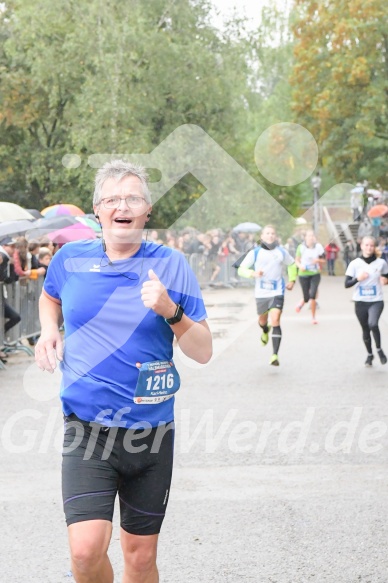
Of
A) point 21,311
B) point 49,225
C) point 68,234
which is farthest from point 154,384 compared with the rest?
point 49,225

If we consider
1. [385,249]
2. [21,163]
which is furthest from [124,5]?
[385,249]

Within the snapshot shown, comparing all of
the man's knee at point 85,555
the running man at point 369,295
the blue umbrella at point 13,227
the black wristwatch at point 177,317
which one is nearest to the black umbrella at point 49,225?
the blue umbrella at point 13,227

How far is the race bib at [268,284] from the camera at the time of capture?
539 inches

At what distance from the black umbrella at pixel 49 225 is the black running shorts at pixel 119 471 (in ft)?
46.8

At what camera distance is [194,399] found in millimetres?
10461

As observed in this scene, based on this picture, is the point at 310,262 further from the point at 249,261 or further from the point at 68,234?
the point at 249,261

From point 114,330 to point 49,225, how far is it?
15.5 m

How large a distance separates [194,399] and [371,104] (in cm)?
2972

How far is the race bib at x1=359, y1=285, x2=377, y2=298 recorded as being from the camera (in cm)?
1295

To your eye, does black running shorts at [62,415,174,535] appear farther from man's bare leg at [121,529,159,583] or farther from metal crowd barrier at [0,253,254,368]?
metal crowd barrier at [0,253,254,368]

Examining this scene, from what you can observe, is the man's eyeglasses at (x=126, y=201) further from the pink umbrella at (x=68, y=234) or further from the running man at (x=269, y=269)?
the pink umbrella at (x=68, y=234)

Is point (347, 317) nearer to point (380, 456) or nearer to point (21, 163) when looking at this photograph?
point (380, 456)

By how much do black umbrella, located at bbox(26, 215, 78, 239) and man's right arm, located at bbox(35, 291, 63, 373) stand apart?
552 inches

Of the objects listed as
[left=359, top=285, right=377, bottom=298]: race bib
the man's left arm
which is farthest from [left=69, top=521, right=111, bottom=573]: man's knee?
[left=359, top=285, right=377, bottom=298]: race bib
